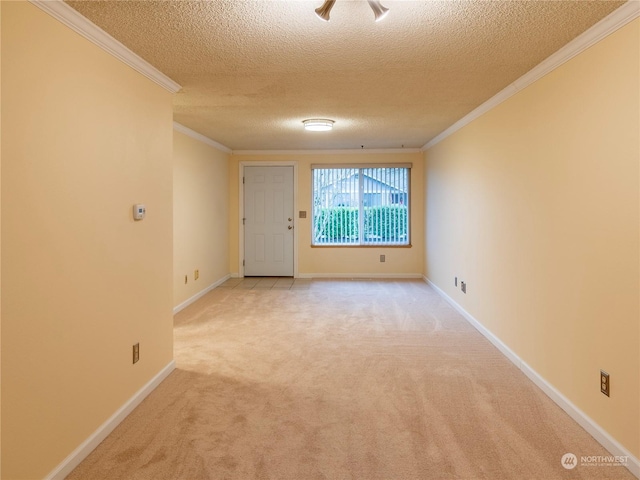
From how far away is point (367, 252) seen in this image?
24.8 feet

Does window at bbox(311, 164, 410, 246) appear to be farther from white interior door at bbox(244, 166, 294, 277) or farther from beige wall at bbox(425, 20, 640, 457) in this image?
beige wall at bbox(425, 20, 640, 457)

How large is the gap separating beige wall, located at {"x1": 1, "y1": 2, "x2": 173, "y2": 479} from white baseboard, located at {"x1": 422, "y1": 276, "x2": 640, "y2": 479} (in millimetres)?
2641

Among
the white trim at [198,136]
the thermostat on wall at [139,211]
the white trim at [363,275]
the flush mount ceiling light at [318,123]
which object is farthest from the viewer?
the white trim at [363,275]

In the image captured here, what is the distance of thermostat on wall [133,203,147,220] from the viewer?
2.70m

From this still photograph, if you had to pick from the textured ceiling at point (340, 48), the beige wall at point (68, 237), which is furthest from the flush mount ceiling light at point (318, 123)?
the beige wall at point (68, 237)

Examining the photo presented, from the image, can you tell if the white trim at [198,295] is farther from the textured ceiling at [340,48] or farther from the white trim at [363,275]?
the textured ceiling at [340,48]

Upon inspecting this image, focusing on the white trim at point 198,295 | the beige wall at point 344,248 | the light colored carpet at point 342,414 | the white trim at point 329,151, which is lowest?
the light colored carpet at point 342,414

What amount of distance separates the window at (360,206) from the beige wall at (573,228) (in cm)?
336

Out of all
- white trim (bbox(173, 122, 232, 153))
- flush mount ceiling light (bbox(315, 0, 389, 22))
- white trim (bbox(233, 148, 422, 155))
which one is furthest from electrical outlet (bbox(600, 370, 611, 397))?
white trim (bbox(233, 148, 422, 155))

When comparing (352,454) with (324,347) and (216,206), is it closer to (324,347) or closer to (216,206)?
(324,347)

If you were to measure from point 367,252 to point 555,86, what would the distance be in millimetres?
4990

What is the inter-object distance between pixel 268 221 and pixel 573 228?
5.61 m

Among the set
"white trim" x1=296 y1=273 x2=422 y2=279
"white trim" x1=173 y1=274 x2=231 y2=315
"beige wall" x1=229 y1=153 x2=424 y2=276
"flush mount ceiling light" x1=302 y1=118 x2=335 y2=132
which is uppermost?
"flush mount ceiling light" x1=302 y1=118 x2=335 y2=132

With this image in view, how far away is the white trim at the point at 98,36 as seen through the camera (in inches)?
77.6
